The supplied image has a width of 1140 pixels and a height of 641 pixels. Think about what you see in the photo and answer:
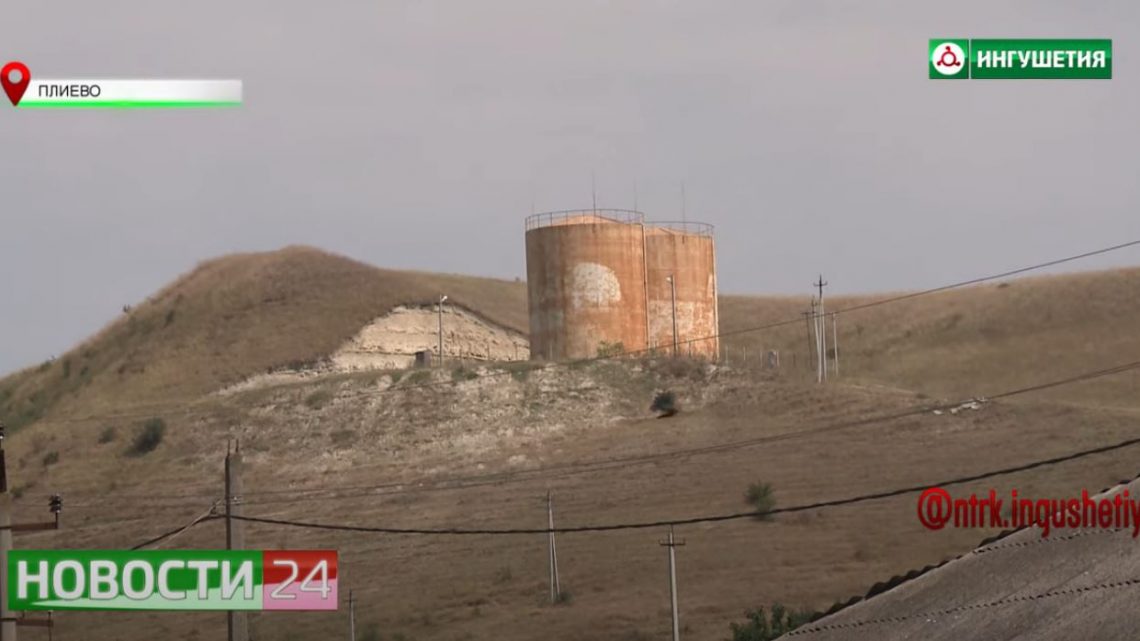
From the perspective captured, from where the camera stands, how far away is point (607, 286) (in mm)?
80062

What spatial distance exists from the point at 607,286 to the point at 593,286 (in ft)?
2.40

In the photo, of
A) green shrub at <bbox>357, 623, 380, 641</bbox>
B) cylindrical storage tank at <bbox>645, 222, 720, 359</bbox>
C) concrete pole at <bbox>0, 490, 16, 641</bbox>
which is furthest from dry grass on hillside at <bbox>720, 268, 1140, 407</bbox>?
concrete pole at <bbox>0, 490, 16, 641</bbox>

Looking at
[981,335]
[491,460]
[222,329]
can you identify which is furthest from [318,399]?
[981,335]

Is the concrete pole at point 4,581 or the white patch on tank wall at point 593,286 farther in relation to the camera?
the white patch on tank wall at point 593,286

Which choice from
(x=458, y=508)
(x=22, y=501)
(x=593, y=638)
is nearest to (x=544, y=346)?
(x=458, y=508)

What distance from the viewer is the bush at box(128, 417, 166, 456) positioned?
80625 mm

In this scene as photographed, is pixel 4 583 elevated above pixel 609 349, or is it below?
below

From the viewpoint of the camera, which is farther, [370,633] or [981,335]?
[981,335]

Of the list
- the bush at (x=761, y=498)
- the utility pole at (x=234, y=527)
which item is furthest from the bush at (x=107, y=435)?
the utility pole at (x=234, y=527)

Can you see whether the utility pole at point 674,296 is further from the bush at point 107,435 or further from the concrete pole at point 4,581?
the concrete pole at point 4,581

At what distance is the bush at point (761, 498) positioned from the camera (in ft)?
198

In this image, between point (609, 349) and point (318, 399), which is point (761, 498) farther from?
point (318, 399)

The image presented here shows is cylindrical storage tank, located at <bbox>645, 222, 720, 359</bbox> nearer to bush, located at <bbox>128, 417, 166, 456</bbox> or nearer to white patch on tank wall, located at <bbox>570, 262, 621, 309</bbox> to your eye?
white patch on tank wall, located at <bbox>570, 262, 621, 309</bbox>

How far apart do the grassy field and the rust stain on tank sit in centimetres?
207
